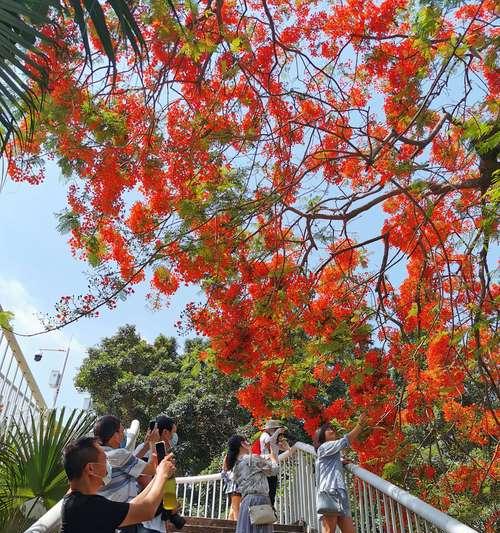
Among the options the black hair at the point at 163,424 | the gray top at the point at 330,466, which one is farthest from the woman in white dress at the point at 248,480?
the black hair at the point at 163,424

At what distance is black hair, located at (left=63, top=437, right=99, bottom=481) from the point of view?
253 centimetres

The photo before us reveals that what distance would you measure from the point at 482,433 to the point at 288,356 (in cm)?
306

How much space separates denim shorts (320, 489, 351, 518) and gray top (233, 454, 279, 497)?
58 centimetres

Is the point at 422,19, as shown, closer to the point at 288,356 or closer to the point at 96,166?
the point at 96,166

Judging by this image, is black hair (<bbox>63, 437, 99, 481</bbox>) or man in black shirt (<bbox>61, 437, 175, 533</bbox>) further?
black hair (<bbox>63, 437, 99, 481</bbox>)

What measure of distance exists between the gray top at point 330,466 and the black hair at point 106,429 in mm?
2252

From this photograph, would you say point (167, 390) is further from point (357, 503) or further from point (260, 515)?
point (260, 515)

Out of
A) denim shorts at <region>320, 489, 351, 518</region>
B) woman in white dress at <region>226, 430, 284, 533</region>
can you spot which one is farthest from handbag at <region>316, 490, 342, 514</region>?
woman in white dress at <region>226, 430, 284, 533</region>

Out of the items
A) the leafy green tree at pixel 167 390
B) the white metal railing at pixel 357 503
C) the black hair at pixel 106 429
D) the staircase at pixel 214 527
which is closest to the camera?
the white metal railing at pixel 357 503

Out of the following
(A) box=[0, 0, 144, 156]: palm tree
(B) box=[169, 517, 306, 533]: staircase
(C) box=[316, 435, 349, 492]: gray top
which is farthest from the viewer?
(B) box=[169, 517, 306, 533]: staircase

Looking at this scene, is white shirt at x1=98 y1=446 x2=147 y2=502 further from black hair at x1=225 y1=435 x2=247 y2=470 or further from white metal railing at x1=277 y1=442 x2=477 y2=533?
black hair at x1=225 y1=435 x2=247 y2=470

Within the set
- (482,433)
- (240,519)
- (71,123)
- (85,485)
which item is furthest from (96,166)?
(482,433)

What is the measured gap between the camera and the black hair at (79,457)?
8.30 ft

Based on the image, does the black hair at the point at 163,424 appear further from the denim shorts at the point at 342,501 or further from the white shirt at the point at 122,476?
the denim shorts at the point at 342,501
